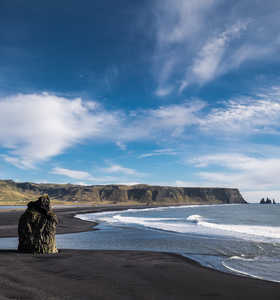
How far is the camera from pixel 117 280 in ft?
35.6

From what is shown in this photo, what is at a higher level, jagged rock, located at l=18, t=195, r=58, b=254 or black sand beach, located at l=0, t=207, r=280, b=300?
jagged rock, located at l=18, t=195, r=58, b=254

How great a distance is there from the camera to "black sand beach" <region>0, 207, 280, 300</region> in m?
9.09

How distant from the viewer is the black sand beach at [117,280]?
9094mm

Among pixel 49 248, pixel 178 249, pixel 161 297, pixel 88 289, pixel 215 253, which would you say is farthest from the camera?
pixel 178 249

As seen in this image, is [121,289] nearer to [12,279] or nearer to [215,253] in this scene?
[12,279]

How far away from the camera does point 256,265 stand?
48.1 feet

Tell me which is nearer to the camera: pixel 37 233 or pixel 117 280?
pixel 117 280

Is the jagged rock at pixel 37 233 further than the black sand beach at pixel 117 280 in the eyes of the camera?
Yes

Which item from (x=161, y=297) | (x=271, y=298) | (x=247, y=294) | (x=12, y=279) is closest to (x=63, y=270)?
(x=12, y=279)

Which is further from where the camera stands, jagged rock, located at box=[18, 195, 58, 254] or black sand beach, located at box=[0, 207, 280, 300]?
jagged rock, located at box=[18, 195, 58, 254]

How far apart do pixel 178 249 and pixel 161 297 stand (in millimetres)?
11598

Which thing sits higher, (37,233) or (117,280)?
(37,233)

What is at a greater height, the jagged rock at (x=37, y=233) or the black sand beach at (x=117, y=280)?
the jagged rock at (x=37, y=233)

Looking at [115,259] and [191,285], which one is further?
[115,259]
